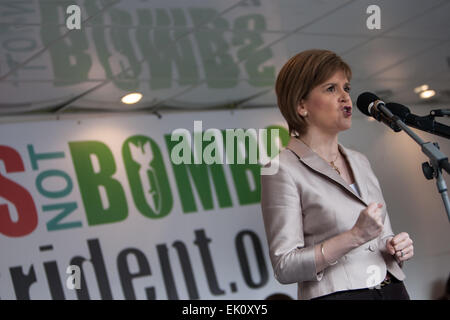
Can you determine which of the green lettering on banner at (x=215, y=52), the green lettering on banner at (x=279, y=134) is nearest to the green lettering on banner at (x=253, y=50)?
the green lettering on banner at (x=215, y=52)

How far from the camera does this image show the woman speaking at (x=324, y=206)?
1264 mm

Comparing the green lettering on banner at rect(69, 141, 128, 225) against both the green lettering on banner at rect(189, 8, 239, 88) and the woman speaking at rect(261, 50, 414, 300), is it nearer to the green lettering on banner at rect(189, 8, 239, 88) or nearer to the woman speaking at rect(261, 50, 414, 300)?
the green lettering on banner at rect(189, 8, 239, 88)

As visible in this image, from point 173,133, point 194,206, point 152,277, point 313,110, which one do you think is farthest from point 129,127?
point 313,110

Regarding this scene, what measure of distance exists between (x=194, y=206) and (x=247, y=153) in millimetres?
758

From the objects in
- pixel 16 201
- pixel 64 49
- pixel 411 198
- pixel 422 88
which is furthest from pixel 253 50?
pixel 411 198

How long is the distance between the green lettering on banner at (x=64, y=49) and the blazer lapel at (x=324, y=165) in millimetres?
2013

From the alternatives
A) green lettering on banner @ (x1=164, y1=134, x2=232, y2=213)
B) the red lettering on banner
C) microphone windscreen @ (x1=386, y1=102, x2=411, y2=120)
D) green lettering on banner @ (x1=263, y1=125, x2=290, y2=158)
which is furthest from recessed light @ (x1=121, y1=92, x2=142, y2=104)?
microphone windscreen @ (x1=386, y1=102, x2=411, y2=120)

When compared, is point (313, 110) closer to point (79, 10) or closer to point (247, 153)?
point (79, 10)

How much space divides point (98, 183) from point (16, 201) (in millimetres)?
592

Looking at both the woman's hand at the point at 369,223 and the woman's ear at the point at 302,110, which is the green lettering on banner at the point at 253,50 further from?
the woman's hand at the point at 369,223

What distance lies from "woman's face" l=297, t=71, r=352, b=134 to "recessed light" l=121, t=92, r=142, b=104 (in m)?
3.44

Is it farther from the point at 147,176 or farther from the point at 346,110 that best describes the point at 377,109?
the point at 147,176

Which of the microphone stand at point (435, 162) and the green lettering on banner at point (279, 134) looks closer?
the microphone stand at point (435, 162)

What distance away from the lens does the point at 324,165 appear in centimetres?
136
